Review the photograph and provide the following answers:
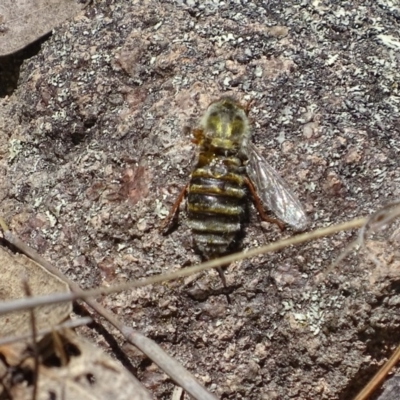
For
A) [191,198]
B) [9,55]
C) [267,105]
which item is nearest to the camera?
[191,198]

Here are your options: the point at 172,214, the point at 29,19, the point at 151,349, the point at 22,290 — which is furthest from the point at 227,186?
the point at 29,19

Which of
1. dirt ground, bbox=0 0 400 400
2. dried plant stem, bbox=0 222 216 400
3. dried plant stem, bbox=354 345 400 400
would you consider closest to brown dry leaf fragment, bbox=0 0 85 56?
dirt ground, bbox=0 0 400 400

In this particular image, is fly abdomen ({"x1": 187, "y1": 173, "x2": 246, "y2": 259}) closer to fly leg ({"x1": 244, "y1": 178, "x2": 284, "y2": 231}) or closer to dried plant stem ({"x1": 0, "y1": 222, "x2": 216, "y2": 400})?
fly leg ({"x1": 244, "y1": 178, "x2": 284, "y2": 231})

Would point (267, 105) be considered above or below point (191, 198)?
above

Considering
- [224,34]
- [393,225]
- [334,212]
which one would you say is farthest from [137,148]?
[393,225]

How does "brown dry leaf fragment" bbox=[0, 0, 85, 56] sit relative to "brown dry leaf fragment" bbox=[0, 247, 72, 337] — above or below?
above

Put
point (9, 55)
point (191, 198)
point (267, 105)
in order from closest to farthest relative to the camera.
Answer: point (191, 198) < point (267, 105) < point (9, 55)

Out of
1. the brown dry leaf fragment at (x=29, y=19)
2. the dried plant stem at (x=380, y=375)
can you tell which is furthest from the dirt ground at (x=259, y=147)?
the brown dry leaf fragment at (x=29, y=19)

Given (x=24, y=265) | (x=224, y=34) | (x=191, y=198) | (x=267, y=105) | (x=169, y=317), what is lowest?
(x=169, y=317)

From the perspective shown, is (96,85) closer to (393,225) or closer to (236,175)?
(236,175)
